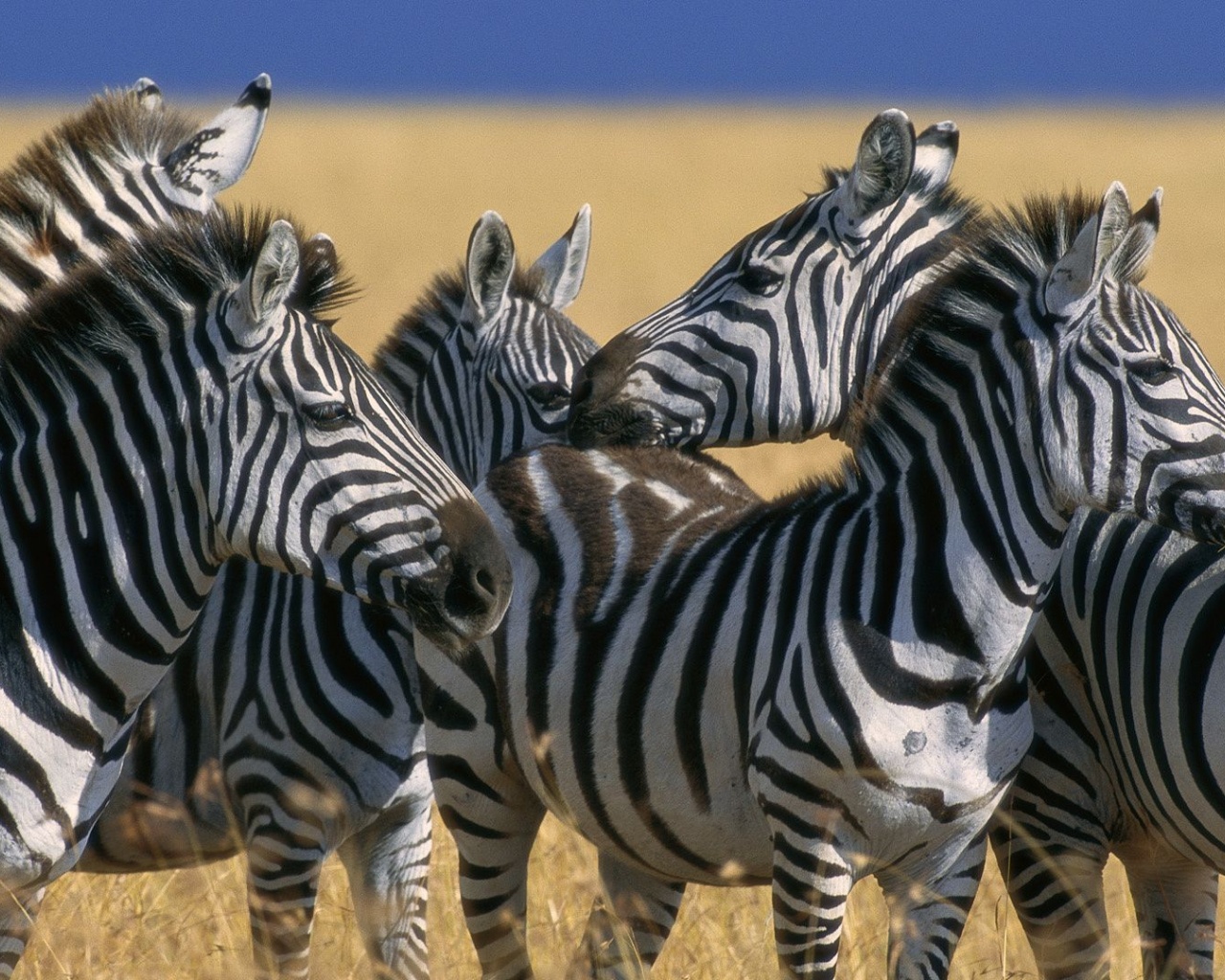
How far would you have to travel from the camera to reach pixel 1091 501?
14.4 feet

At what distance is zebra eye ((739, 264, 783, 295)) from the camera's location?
5.83m

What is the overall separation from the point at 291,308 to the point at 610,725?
64.7 inches

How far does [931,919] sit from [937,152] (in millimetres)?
2972

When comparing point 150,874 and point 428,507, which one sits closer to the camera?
point 428,507

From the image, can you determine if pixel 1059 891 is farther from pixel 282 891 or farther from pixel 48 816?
pixel 48 816

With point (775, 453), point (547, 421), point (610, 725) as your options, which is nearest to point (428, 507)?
point (610, 725)

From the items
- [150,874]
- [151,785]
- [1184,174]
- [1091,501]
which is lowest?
[150,874]

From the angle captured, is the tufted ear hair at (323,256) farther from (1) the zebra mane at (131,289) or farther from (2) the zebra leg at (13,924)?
(2) the zebra leg at (13,924)

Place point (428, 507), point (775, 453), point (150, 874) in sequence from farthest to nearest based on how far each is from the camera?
1. point (775, 453)
2. point (150, 874)
3. point (428, 507)

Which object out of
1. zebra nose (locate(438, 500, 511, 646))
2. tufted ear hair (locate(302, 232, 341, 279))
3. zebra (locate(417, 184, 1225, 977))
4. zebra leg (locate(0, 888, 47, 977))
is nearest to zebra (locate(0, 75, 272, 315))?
tufted ear hair (locate(302, 232, 341, 279))

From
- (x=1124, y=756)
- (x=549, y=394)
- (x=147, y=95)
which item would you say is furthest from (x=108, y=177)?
(x=1124, y=756)

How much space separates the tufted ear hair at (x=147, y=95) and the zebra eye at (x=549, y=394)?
189 cm

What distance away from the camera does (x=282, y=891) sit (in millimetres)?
5285

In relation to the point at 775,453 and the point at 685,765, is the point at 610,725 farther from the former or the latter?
the point at 775,453
